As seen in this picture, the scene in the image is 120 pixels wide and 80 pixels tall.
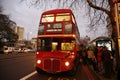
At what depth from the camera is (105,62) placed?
13.0 meters

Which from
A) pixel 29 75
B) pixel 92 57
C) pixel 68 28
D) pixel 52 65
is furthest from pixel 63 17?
pixel 92 57

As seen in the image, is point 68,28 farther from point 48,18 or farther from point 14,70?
point 14,70

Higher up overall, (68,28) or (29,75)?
(68,28)

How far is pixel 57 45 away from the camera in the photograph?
1478cm

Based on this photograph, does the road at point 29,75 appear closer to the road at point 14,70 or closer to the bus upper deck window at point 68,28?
the road at point 14,70

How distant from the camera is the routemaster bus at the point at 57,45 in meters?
14.2

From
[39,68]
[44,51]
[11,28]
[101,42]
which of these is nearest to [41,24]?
[44,51]

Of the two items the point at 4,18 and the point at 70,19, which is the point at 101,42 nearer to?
the point at 70,19

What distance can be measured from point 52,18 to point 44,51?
236 cm

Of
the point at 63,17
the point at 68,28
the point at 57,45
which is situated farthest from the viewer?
the point at 63,17

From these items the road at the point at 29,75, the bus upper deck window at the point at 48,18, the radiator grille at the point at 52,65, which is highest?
the bus upper deck window at the point at 48,18

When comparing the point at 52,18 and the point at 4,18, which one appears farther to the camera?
the point at 4,18

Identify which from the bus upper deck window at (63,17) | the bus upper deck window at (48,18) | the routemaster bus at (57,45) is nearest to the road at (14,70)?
the routemaster bus at (57,45)

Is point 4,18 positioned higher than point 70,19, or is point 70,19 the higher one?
Answer: point 4,18
